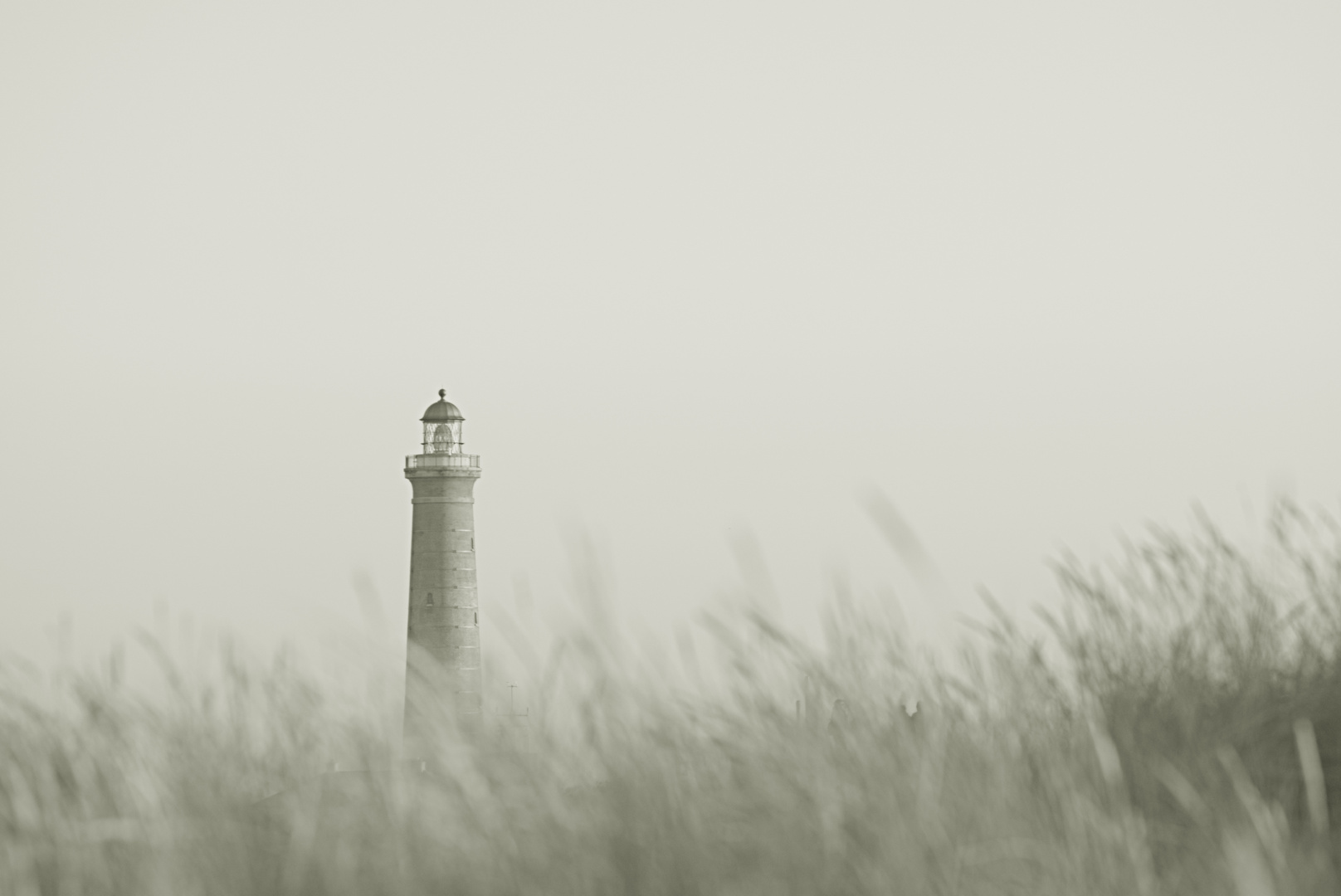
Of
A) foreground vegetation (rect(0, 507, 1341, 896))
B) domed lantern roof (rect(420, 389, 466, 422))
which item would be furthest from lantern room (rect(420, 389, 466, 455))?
foreground vegetation (rect(0, 507, 1341, 896))

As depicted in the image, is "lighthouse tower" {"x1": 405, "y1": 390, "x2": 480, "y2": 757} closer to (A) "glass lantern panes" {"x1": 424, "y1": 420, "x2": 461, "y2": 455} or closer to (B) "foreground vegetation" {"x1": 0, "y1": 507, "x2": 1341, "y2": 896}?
(A) "glass lantern panes" {"x1": 424, "y1": 420, "x2": 461, "y2": 455}

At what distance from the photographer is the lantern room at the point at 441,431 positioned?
30219 mm

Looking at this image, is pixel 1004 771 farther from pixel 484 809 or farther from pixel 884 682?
pixel 484 809

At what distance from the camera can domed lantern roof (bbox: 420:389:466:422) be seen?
100 ft

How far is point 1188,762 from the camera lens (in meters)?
Result: 3.93

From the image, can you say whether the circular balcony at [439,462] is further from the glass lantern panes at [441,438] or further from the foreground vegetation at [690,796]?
the foreground vegetation at [690,796]

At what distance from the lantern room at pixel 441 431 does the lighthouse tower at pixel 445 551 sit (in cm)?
2

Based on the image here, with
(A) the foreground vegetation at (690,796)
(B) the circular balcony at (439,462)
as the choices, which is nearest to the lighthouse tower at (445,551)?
(B) the circular balcony at (439,462)

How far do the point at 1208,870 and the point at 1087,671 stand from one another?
1.10m

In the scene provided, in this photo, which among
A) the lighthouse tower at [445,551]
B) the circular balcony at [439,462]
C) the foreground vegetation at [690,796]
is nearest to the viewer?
the foreground vegetation at [690,796]

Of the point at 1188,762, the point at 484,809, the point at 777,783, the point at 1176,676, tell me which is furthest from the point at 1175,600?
the point at 484,809

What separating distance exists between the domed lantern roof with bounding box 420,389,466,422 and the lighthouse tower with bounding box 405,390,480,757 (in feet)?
0.06

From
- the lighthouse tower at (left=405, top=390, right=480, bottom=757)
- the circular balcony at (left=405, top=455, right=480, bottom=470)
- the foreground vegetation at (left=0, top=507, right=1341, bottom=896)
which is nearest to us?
the foreground vegetation at (left=0, top=507, right=1341, bottom=896)

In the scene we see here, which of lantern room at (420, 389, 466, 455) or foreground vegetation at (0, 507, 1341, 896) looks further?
lantern room at (420, 389, 466, 455)
